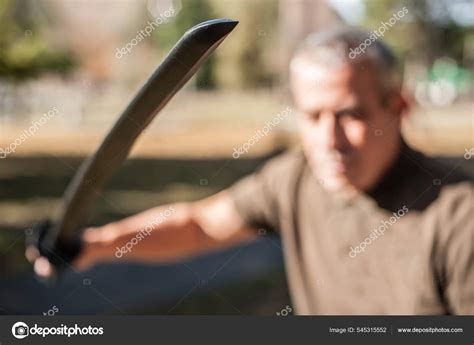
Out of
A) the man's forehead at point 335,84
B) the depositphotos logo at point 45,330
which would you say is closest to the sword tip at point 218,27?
the man's forehead at point 335,84

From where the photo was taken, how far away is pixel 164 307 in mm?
2150

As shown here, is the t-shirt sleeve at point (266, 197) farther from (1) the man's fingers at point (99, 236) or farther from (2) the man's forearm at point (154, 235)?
(1) the man's fingers at point (99, 236)

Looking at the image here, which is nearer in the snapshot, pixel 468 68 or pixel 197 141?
pixel 468 68

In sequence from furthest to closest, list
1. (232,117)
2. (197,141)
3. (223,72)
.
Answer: (197,141), (232,117), (223,72)

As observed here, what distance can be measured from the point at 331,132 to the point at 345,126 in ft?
0.10

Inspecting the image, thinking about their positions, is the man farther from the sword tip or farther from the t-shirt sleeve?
the sword tip

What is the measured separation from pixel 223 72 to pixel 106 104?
1.71 ft

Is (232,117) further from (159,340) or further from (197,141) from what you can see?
(159,340)

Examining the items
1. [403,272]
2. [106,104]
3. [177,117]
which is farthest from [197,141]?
[403,272]

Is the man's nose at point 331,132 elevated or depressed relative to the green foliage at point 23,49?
depressed
